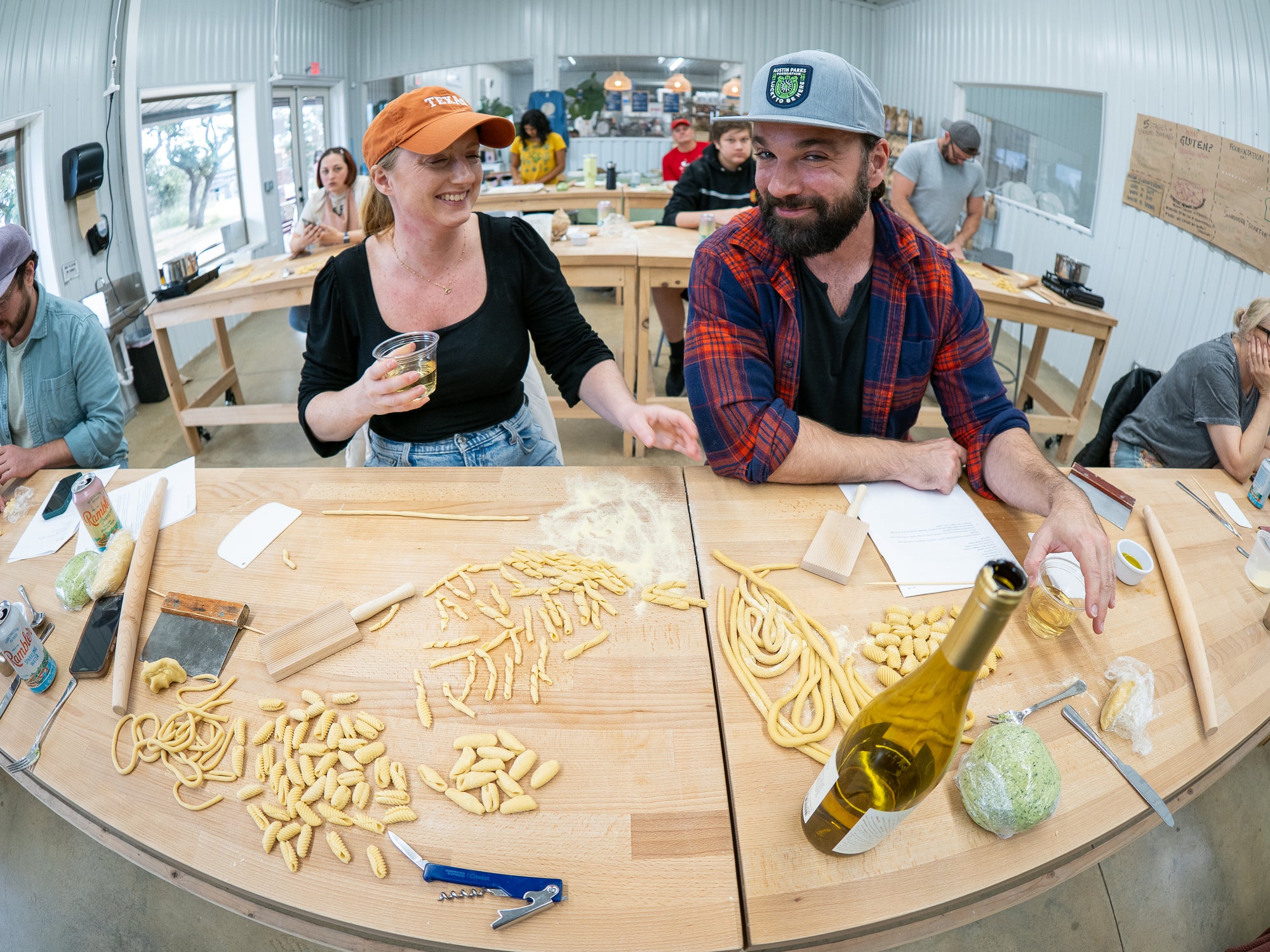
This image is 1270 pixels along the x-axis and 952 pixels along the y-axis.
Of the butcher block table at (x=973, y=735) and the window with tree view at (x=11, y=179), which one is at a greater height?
the window with tree view at (x=11, y=179)

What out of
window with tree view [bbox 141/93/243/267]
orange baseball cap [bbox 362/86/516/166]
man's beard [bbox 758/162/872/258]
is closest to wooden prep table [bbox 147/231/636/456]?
window with tree view [bbox 141/93/243/267]

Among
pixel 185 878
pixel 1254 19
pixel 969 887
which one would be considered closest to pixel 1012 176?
pixel 1254 19

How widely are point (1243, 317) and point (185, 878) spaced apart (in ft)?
10.0

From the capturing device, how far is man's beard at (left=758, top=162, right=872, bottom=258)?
1.57 m

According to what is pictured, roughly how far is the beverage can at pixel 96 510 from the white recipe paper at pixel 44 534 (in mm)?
86

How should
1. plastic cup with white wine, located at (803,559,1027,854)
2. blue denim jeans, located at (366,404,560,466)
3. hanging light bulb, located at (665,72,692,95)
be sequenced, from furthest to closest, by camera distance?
1. hanging light bulb, located at (665,72,692,95)
2. blue denim jeans, located at (366,404,560,466)
3. plastic cup with white wine, located at (803,559,1027,854)

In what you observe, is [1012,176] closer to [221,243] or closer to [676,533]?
[676,533]

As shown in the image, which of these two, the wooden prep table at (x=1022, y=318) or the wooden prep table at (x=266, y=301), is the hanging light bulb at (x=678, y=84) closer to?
the wooden prep table at (x=1022, y=318)

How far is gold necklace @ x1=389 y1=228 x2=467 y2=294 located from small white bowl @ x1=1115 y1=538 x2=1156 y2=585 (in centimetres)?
157

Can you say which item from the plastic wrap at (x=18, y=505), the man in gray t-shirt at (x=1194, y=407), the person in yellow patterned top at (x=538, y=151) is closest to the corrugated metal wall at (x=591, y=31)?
the person in yellow patterned top at (x=538, y=151)

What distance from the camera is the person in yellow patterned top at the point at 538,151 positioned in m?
6.38

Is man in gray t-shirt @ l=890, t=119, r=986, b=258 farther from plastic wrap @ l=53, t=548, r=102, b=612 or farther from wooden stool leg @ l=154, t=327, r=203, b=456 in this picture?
plastic wrap @ l=53, t=548, r=102, b=612

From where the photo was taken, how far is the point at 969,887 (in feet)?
2.82

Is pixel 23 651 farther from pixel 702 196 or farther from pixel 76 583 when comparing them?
pixel 702 196
